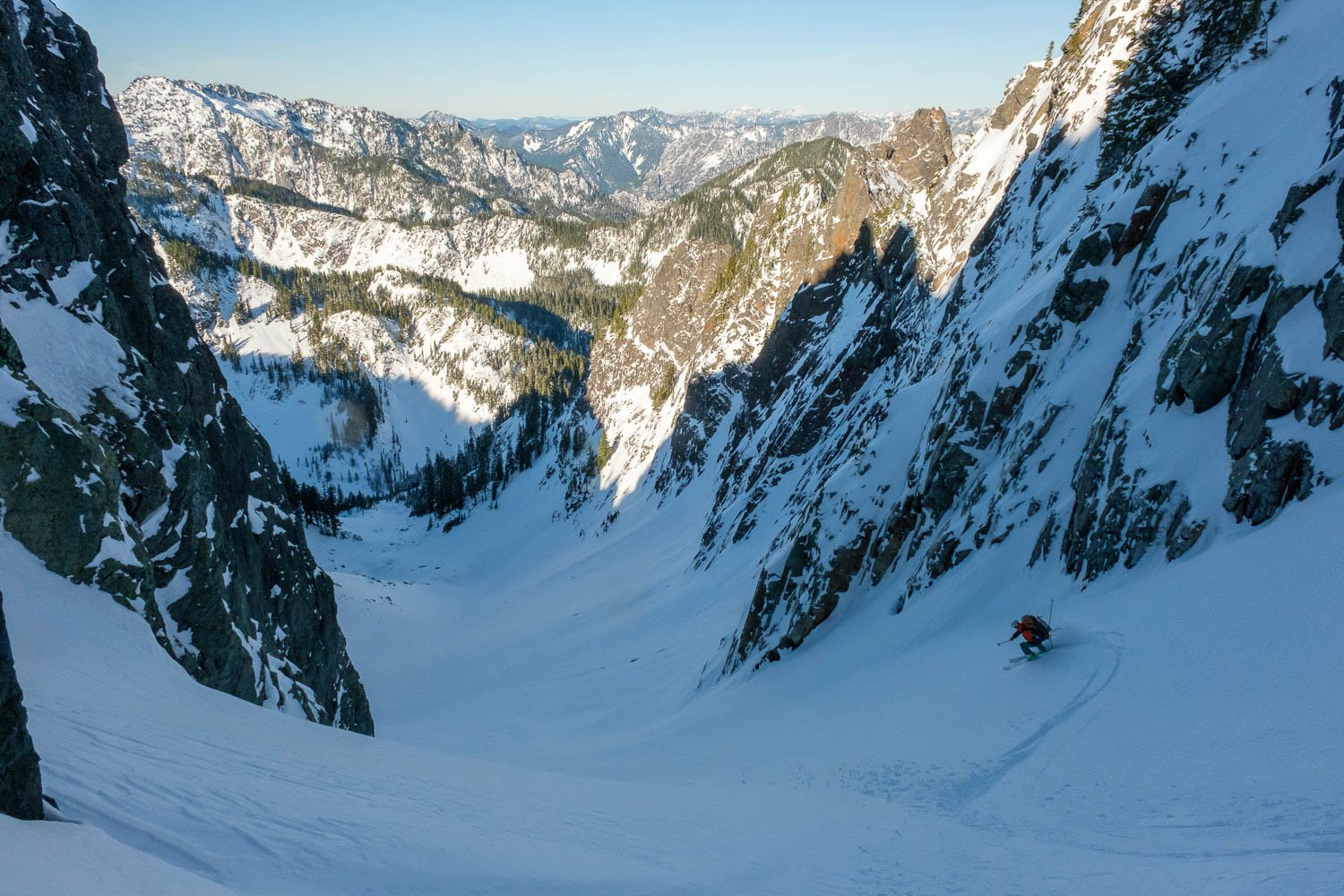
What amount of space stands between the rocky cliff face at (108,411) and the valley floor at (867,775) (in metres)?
1.71

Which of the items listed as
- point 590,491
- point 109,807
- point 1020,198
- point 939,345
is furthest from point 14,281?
point 590,491

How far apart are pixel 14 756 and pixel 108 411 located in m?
16.3

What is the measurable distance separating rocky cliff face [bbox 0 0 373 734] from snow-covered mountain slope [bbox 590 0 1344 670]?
17949mm

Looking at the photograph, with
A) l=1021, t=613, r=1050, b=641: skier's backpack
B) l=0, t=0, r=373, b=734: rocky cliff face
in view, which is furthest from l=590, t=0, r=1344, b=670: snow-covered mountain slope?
l=0, t=0, r=373, b=734: rocky cliff face

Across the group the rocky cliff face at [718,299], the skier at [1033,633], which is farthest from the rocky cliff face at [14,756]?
the rocky cliff face at [718,299]

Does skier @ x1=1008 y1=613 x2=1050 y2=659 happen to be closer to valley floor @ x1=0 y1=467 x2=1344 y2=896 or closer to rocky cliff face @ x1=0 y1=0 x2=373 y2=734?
valley floor @ x1=0 y1=467 x2=1344 y2=896

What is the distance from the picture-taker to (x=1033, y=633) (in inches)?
484

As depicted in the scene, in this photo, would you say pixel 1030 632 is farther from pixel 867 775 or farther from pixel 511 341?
pixel 511 341

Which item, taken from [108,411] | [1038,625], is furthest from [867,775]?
[108,411]

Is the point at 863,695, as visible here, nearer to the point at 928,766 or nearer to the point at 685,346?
the point at 928,766

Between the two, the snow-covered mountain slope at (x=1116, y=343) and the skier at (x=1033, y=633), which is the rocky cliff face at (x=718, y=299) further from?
the skier at (x=1033, y=633)

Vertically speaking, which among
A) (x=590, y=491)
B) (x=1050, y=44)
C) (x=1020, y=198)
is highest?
(x=1050, y=44)

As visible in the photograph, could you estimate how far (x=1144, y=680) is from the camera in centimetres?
1004

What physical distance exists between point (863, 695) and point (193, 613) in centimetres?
1814
